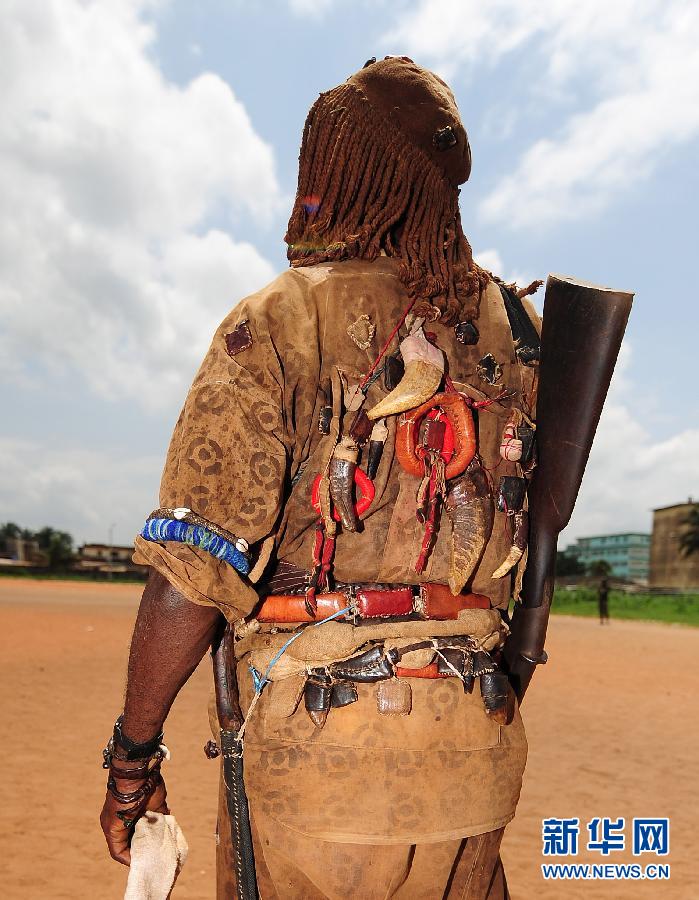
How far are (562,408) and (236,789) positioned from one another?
120 cm

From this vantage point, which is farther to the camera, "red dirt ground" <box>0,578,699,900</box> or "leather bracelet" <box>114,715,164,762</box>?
"red dirt ground" <box>0,578,699,900</box>

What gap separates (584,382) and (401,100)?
0.83m

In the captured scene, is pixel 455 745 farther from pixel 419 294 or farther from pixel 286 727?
pixel 419 294

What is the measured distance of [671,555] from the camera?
52.0 meters

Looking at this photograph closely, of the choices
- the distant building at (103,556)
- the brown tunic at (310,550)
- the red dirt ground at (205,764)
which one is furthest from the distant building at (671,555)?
the brown tunic at (310,550)

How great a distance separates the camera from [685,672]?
1492cm

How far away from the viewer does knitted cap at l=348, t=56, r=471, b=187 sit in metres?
1.86

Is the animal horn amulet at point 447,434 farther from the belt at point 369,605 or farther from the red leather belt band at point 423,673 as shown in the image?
the red leather belt band at point 423,673

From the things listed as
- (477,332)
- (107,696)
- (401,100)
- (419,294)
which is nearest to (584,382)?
(477,332)

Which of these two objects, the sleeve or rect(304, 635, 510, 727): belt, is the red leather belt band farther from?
the sleeve

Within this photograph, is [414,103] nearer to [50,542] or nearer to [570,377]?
[570,377]

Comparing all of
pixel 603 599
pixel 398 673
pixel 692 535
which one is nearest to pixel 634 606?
pixel 603 599

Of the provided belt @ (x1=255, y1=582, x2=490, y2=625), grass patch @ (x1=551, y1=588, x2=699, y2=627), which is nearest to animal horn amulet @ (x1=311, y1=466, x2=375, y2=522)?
belt @ (x1=255, y1=582, x2=490, y2=625)

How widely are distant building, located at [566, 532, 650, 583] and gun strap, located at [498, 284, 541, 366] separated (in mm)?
81453
